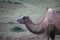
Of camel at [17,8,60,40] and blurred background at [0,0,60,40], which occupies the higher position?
camel at [17,8,60,40]

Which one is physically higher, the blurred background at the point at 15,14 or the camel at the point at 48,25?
the camel at the point at 48,25

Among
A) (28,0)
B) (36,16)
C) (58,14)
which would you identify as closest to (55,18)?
(58,14)

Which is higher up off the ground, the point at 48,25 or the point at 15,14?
the point at 48,25

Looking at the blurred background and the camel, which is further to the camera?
the blurred background

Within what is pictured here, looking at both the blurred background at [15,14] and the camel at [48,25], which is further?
the blurred background at [15,14]

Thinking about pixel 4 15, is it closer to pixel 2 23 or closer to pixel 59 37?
pixel 2 23

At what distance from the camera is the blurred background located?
8.07 meters

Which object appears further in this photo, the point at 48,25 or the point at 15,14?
the point at 15,14

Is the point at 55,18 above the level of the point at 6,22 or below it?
above

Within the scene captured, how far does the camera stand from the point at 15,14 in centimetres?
1059

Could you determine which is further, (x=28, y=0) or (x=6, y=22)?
(x=28, y=0)

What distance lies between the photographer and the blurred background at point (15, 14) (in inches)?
318

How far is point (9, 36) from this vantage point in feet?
24.8

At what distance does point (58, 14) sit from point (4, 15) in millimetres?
4198
